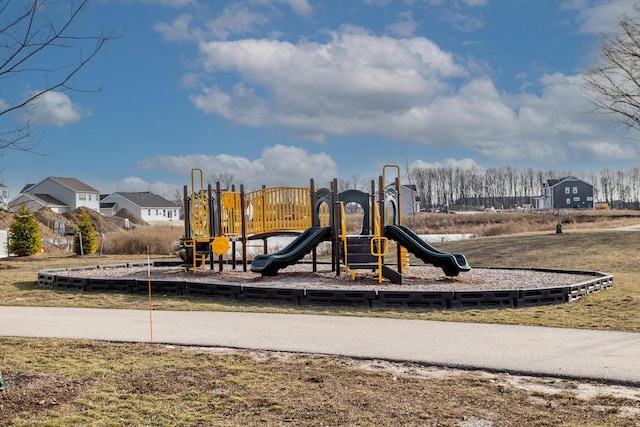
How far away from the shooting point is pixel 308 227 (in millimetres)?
18781

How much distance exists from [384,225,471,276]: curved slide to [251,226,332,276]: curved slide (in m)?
1.82

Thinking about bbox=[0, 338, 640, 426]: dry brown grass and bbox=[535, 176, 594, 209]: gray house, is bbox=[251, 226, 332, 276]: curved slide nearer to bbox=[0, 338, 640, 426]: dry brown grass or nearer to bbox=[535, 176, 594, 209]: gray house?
bbox=[0, 338, 640, 426]: dry brown grass

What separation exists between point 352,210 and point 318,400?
77.0m

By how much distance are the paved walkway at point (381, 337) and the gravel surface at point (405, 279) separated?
9.58 ft

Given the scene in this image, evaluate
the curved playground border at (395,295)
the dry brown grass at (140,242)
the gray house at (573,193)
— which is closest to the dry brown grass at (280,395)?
the curved playground border at (395,295)

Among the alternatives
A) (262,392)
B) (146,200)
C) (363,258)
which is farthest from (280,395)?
(146,200)

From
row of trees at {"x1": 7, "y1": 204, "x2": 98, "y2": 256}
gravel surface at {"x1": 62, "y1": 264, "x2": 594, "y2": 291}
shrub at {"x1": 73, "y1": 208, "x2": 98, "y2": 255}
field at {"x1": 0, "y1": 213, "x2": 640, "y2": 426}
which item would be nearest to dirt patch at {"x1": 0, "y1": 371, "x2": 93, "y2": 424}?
field at {"x1": 0, "y1": 213, "x2": 640, "y2": 426}

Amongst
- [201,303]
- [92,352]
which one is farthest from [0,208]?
[201,303]

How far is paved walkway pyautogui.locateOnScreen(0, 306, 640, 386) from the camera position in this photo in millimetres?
7336

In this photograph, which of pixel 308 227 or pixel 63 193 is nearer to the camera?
pixel 308 227

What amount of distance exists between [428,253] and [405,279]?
3.33 feet

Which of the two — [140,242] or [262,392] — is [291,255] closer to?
[262,392]

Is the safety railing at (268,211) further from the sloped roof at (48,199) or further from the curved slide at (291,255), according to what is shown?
the sloped roof at (48,199)

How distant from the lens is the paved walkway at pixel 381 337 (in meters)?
7.34
